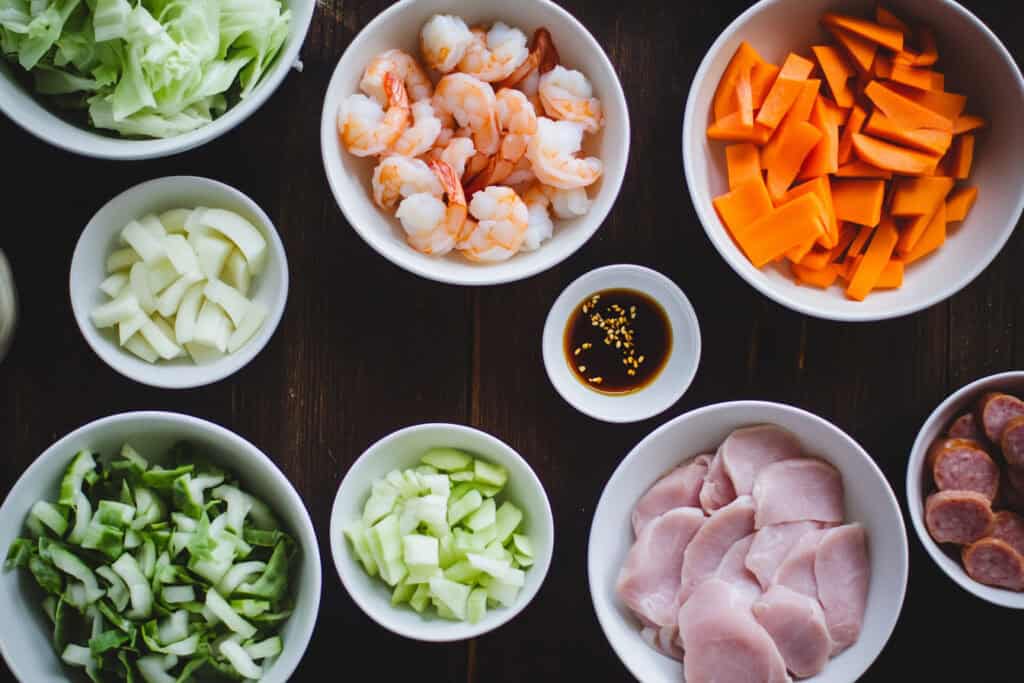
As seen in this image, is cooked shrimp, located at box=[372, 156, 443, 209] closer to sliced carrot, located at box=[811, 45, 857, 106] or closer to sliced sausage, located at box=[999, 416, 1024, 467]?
sliced carrot, located at box=[811, 45, 857, 106]

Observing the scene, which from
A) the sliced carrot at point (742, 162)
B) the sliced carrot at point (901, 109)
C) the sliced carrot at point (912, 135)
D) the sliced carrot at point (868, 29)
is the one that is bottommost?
the sliced carrot at point (742, 162)

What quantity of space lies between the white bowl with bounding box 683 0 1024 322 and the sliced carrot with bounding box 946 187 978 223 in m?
0.02

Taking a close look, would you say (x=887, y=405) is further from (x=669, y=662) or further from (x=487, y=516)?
(x=487, y=516)

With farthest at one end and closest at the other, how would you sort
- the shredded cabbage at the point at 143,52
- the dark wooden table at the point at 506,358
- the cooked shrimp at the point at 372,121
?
the dark wooden table at the point at 506,358 → the cooked shrimp at the point at 372,121 → the shredded cabbage at the point at 143,52

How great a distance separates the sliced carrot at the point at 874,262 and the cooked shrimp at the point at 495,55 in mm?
779

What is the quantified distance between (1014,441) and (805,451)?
1.26 feet

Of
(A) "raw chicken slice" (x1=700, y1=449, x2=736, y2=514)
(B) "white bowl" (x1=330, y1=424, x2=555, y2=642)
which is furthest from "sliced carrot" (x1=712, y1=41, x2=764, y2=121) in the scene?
(B) "white bowl" (x1=330, y1=424, x2=555, y2=642)

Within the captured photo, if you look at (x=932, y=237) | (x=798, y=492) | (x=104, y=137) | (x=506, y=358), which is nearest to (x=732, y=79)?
(x=932, y=237)

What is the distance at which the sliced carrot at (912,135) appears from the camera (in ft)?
5.84

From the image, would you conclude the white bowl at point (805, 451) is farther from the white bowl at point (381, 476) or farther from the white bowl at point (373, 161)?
the white bowl at point (373, 161)

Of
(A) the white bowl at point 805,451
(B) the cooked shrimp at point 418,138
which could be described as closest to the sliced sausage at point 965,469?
(A) the white bowl at point 805,451

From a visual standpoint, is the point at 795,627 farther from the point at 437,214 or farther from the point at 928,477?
the point at 437,214

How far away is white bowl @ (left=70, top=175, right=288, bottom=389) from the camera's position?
69.3 inches

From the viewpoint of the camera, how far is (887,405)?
77.7 inches
